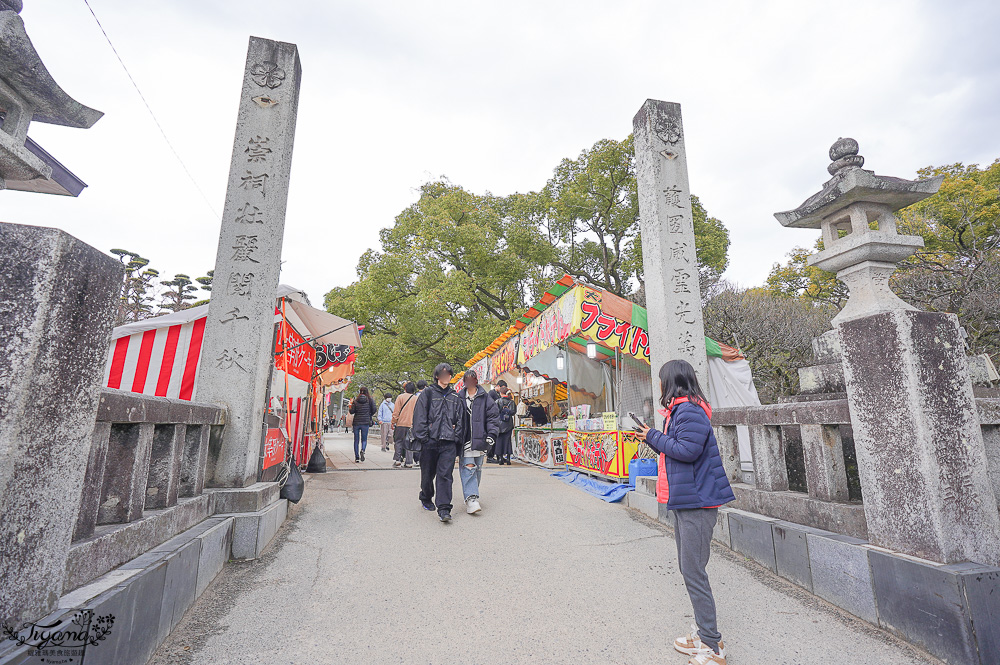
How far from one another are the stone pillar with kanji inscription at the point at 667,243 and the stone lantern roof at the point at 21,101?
6197mm

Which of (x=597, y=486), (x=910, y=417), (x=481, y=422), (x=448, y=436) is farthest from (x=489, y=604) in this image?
(x=597, y=486)

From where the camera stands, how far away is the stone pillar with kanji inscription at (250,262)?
4.70 metres

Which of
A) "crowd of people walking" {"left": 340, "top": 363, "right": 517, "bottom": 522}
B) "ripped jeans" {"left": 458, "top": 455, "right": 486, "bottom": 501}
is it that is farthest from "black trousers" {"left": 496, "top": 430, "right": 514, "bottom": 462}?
"ripped jeans" {"left": 458, "top": 455, "right": 486, "bottom": 501}

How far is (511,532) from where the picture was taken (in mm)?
5102

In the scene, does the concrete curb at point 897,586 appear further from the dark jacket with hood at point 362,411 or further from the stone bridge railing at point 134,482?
the dark jacket with hood at point 362,411

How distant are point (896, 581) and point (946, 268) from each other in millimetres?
13840

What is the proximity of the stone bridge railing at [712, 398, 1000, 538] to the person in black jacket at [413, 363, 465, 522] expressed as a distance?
300 cm

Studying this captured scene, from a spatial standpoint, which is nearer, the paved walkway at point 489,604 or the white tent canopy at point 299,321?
the paved walkway at point 489,604

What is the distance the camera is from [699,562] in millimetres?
2604

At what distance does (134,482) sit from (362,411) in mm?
9293

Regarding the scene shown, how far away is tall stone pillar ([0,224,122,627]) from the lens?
1.70 m

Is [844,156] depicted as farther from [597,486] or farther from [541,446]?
[541,446]

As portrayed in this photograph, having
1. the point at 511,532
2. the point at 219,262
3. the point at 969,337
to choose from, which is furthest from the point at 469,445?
the point at 969,337

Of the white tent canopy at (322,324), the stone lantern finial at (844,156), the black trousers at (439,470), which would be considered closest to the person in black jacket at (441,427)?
the black trousers at (439,470)
